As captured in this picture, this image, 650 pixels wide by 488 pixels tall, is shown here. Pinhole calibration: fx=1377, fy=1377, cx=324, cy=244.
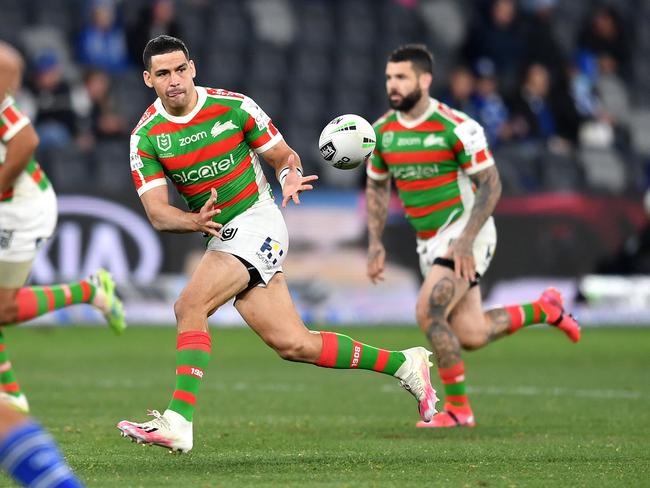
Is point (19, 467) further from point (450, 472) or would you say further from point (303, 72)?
point (303, 72)

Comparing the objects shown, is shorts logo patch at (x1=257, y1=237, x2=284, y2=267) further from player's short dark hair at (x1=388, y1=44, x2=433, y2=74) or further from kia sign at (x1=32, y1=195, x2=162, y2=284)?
kia sign at (x1=32, y1=195, x2=162, y2=284)

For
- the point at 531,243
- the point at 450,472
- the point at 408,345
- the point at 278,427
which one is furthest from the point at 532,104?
the point at 450,472

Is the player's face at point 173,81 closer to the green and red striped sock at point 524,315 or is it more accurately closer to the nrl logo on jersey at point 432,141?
the nrl logo on jersey at point 432,141

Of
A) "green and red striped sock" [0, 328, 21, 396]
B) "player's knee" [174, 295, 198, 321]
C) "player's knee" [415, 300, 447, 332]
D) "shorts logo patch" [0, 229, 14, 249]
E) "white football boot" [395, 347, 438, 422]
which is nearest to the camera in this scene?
"player's knee" [174, 295, 198, 321]

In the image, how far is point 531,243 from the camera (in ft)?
55.6

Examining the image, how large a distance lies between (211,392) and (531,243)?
7.14 m

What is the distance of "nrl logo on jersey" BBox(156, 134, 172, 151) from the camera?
7.28 metres

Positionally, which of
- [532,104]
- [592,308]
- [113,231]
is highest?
[532,104]

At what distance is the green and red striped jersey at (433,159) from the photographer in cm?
909

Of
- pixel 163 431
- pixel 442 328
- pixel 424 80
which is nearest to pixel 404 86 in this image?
pixel 424 80

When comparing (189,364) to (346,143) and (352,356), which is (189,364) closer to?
(352,356)

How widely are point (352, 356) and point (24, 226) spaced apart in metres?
2.22

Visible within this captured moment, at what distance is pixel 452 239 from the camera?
9266 mm

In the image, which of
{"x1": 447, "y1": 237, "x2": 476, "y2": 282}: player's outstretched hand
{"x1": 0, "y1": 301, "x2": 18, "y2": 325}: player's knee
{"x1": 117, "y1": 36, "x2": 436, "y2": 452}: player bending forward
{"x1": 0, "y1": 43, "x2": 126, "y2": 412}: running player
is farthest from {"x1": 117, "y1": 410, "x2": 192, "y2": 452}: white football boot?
{"x1": 447, "y1": 237, "x2": 476, "y2": 282}: player's outstretched hand
